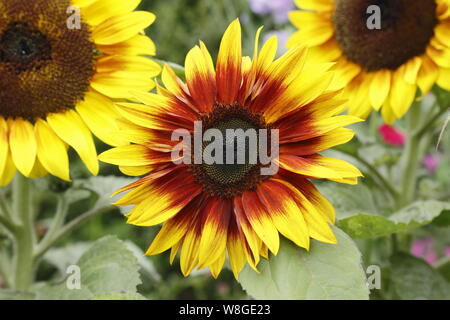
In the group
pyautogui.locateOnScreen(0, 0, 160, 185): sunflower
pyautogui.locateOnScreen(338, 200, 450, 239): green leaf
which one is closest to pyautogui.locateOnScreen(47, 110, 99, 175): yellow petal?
pyautogui.locateOnScreen(0, 0, 160, 185): sunflower

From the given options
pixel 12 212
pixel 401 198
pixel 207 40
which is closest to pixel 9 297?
pixel 12 212

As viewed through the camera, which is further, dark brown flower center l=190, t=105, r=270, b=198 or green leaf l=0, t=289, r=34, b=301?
green leaf l=0, t=289, r=34, b=301

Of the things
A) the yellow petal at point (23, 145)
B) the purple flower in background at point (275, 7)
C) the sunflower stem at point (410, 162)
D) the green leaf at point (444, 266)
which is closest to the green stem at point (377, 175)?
the sunflower stem at point (410, 162)

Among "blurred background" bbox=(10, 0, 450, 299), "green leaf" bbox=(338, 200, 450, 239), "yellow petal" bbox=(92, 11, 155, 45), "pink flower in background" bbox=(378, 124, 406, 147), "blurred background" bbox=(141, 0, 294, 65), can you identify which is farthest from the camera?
"blurred background" bbox=(141, 0, 294, 65)

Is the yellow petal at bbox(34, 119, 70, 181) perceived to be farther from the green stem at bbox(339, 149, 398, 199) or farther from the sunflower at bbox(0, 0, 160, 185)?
the green stem at bbox(339, 149, 398, 199)

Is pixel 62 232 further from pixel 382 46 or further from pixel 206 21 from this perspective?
pixel 206 21

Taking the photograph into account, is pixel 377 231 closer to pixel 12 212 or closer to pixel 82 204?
pixel 12 212

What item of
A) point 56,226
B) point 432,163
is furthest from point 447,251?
point 56,226
